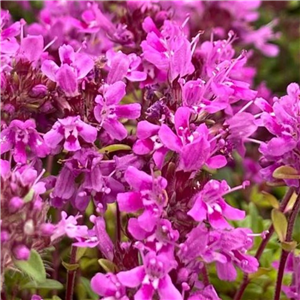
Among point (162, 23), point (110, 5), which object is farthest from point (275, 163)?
point (110, 5)

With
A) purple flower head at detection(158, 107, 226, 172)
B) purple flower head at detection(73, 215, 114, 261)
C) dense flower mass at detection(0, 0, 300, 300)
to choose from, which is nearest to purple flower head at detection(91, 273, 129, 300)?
dense flower mass at detection(0, 0, 300, 300)

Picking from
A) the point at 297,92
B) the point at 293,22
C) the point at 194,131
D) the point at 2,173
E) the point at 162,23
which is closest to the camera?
the point at 2,173

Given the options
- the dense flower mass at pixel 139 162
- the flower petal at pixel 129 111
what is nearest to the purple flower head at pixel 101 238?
the dense flower mass at pixel 139 162

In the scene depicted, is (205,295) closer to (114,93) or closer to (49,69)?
(114,93)

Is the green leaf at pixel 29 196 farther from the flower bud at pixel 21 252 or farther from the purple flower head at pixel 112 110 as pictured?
the purple flower head at pixel 112 110

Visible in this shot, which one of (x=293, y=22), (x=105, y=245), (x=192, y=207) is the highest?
(x=192, y=207)

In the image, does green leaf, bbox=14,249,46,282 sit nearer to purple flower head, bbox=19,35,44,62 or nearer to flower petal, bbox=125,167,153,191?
flower petal, bbox=125,167,153,191

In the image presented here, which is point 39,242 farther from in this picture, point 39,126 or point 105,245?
point 39,126
